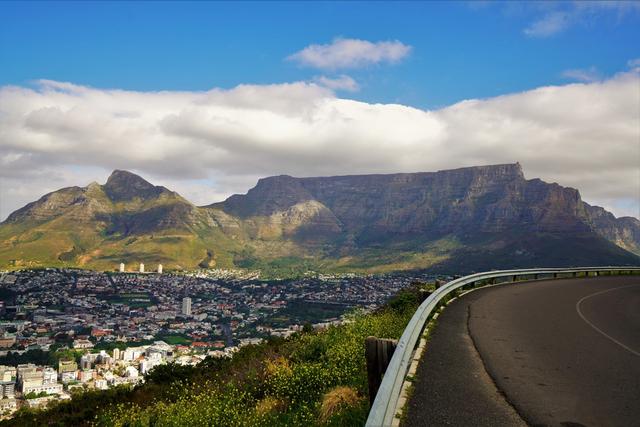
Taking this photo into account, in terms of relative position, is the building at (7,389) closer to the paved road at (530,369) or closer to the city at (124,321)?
the city at (124,321)

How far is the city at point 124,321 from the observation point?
46.1 m

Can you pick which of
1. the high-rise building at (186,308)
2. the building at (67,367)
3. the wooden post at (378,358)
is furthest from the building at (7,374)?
the high-rise building at (186,308)

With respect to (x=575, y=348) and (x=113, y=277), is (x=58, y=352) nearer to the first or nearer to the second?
(x=575, y=348)

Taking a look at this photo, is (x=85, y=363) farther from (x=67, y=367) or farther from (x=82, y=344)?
(x=82, y=344)

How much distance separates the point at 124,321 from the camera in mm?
102625

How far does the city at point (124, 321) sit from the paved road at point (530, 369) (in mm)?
Result: 5174

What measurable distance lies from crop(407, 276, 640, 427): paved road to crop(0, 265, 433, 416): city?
5174 millimetres

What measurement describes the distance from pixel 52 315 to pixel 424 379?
11438 centimetres

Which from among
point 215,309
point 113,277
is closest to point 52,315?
point 215,309

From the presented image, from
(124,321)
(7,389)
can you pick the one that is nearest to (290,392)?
(7,389)

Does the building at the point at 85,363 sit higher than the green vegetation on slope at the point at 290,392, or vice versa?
the green vegetation on slope at the point at 290,392

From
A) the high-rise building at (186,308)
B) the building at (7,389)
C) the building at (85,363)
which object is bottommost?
the high-rise building at (186,308)

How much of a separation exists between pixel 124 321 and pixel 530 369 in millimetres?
106431

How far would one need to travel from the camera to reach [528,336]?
11648mm
